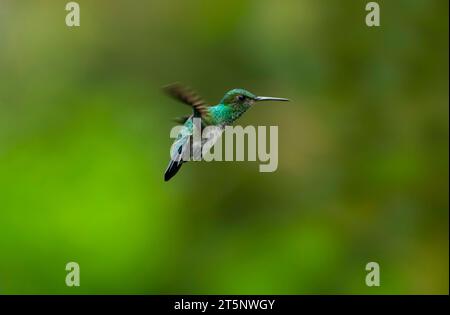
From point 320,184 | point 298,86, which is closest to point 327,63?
point 298,86

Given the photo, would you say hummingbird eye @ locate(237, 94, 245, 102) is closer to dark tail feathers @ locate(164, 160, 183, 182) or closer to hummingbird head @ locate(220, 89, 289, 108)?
hummingbird head @ locate(220, 89, 289, 108)

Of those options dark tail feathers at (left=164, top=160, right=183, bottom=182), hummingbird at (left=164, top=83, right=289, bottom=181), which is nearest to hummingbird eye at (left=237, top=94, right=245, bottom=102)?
hummingbird at (left=164, top=83, right=289, bottom=181)

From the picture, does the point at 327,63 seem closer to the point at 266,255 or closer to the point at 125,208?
the point at 266,255

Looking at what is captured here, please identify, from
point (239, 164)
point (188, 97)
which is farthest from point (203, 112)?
point (239, 164)

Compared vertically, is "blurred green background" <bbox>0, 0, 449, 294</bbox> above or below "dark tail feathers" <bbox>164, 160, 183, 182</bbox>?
above

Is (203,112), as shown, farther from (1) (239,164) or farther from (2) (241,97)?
(1) (239,164)

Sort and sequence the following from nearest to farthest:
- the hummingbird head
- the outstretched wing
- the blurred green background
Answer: the outstretched wing
the hummingbird head
the blurred green background
